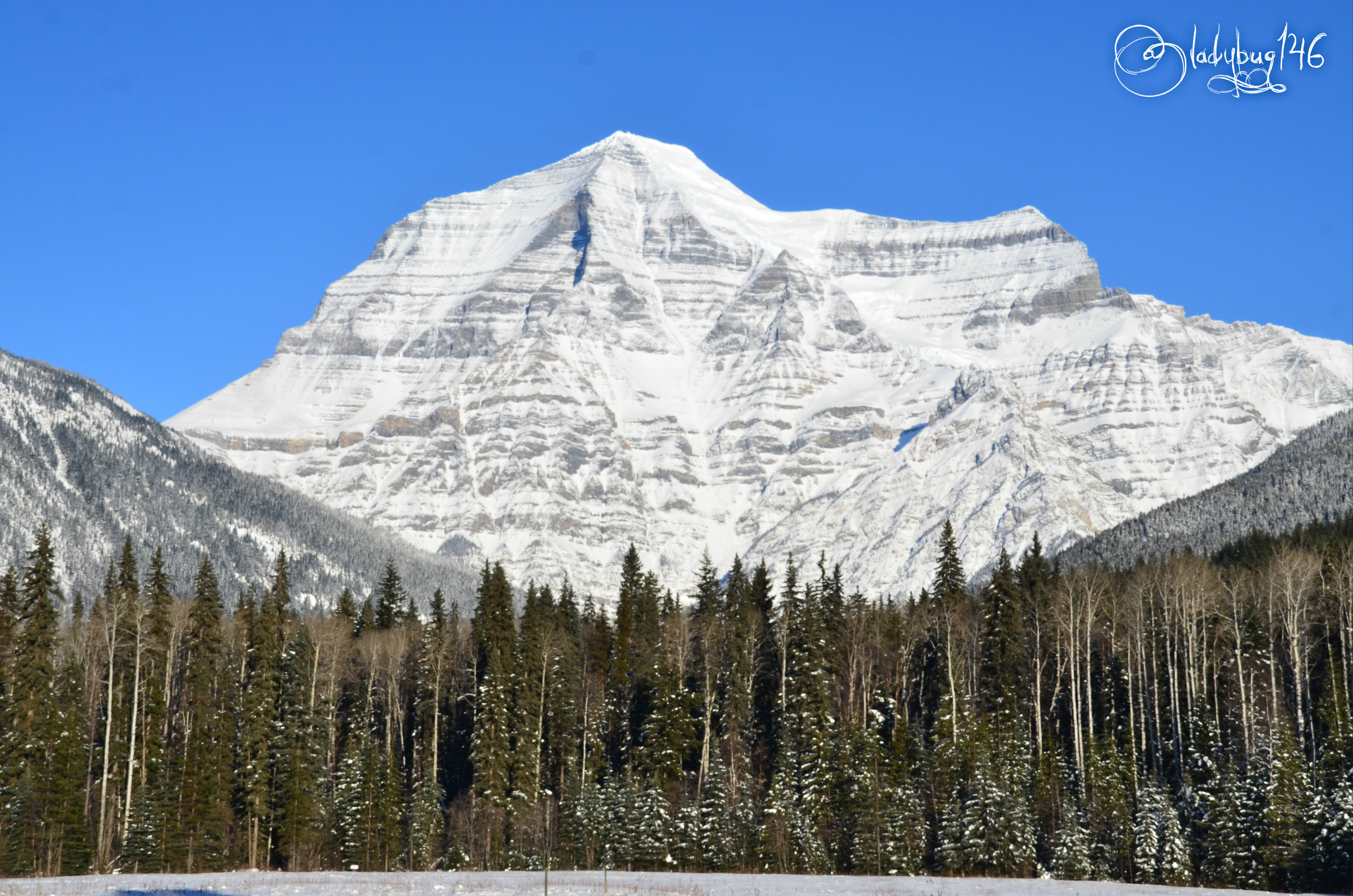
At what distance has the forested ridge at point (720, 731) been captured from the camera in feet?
238

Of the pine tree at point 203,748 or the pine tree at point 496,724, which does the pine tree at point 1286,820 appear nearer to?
the pine tree at point 496,724

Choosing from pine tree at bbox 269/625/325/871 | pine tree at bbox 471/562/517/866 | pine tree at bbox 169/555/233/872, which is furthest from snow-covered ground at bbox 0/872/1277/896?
pine tree at bbox 471/562/517/866

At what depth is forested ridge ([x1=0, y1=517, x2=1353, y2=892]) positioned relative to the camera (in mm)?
72562

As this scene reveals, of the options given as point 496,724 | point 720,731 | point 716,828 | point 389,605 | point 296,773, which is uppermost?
point 389,605

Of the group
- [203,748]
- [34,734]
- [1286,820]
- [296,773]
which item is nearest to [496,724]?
[296,773]

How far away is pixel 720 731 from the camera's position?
93.6 metres

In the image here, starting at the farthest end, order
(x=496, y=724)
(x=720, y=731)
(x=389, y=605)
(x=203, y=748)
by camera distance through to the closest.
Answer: (x=389, y=605) < (x=720, y=731) < (x=496, y=724) < (x=203, y=748)

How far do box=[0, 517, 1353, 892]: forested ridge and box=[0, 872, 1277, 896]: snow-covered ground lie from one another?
1425 cm

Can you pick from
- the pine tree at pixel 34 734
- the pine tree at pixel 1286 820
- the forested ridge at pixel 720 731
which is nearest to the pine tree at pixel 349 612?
the forested ridge at pixel 720 731

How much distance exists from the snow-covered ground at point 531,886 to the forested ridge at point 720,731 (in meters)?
14.2

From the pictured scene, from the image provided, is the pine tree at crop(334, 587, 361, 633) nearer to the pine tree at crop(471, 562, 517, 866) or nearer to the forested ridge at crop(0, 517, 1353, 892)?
the forested ridge at crop(0, 517, 1353, 892)

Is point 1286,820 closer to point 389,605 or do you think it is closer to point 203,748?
point 203,748

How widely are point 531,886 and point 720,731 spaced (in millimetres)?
44442

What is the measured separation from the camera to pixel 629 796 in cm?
7906
